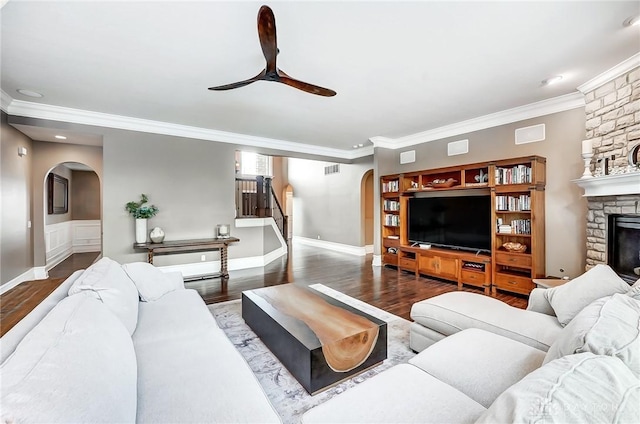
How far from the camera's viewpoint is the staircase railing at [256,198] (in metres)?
7.14

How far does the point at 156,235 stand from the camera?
4777 millimetres

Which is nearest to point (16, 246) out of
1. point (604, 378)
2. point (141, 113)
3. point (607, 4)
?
point (141, 113)

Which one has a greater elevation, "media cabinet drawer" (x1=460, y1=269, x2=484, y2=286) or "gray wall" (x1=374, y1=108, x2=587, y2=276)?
"gray wall" (x1=374, y1=108, x2=587, y2=276)

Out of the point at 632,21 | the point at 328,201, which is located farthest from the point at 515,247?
the point at 328,201

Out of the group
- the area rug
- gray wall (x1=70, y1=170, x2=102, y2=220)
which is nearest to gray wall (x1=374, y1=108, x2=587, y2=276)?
the area rug

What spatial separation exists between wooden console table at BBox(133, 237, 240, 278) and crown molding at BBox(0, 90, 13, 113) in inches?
95.4

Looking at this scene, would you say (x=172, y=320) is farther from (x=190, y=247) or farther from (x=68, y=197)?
(x=68, y=197)

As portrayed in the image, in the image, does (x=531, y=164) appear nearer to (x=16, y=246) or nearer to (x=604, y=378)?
(x=604, y=378)

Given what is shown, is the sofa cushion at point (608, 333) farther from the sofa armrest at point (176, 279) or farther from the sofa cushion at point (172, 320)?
the sofa armrest at point (176, 279)

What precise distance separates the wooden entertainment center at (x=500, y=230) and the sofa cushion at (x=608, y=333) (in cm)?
317

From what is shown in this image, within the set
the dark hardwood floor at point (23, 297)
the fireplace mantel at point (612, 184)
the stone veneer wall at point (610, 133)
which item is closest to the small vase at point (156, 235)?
the dark hardwood floor at point (23, 297)

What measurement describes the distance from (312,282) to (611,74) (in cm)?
464

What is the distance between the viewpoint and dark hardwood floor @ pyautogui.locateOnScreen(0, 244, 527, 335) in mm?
3686

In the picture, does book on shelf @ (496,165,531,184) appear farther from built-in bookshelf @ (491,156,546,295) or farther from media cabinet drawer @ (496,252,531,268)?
media cabinet drawer @ (496,252,531,268)
